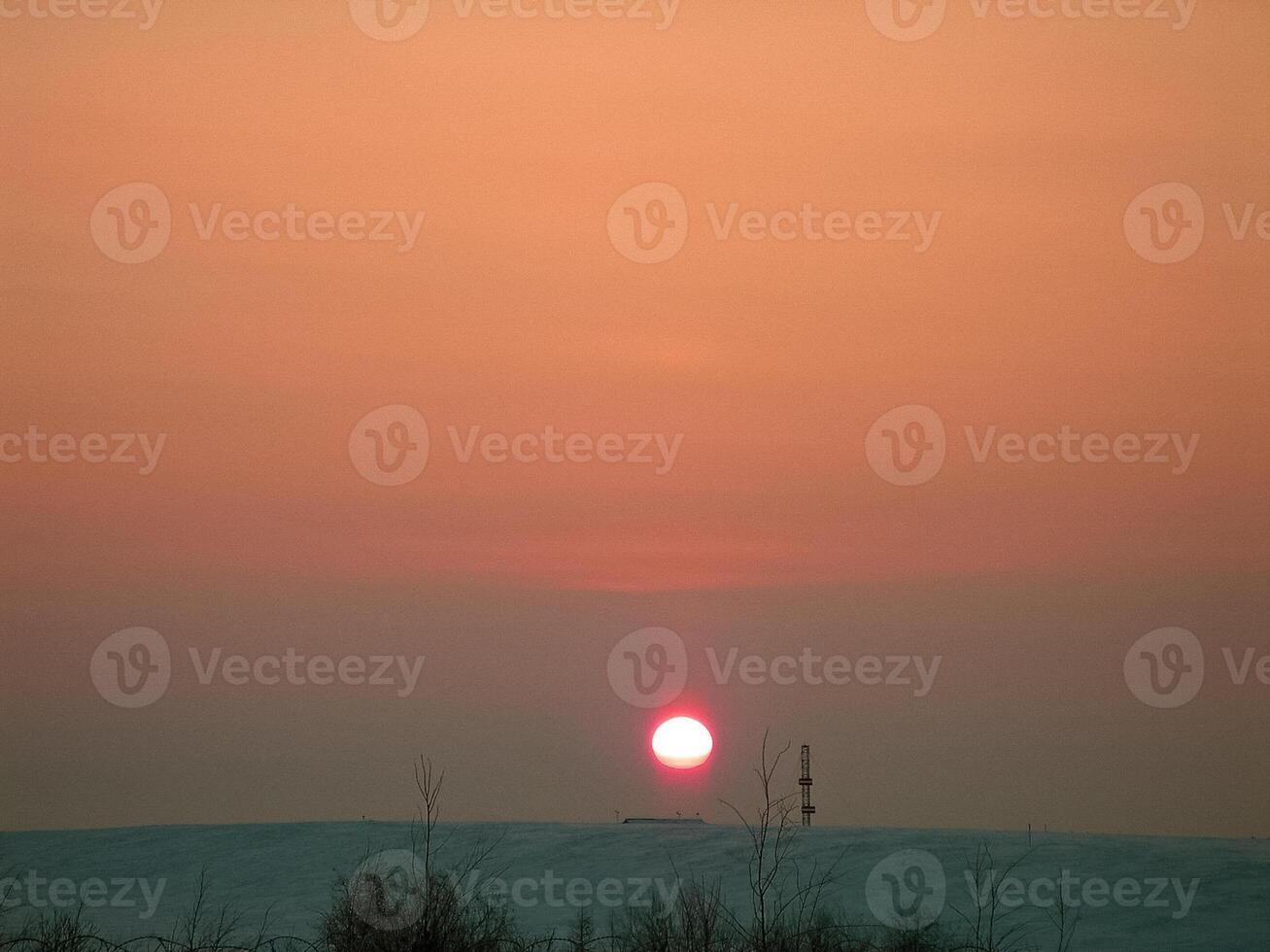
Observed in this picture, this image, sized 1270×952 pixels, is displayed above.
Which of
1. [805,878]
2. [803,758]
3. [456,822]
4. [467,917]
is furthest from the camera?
[803,758]

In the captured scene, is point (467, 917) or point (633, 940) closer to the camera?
Answer: point (633, 940)

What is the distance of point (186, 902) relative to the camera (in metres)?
32.7

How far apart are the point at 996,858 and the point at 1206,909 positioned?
541 cm

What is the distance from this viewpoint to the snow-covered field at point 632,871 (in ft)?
90.5

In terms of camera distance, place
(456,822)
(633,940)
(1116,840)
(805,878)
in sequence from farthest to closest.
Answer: (456,822)
(1116,840)
(805,878)
(633,940)

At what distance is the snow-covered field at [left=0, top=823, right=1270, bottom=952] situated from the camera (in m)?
27.6

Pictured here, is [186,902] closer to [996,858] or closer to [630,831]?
[630,831]

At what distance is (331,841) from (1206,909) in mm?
21968

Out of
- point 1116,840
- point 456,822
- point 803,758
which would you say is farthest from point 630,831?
point 1116,840

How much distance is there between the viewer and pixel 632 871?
3291cm

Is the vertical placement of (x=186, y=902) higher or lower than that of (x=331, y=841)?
lower

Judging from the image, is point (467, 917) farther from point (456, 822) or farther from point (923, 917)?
point (456, 822)

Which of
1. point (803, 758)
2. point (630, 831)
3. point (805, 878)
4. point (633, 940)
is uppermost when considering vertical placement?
point (803, 758)

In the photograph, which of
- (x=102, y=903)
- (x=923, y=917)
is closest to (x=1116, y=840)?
(x=923, y=917)
